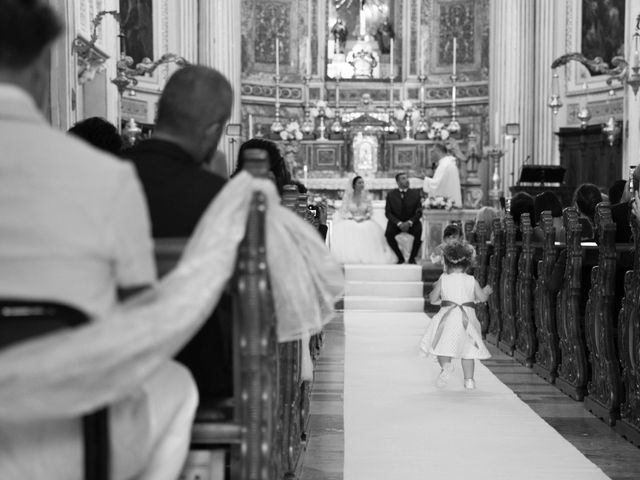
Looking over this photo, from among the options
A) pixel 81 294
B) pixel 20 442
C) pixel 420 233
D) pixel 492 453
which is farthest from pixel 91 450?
pixel 420 233

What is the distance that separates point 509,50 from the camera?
22.9 metres

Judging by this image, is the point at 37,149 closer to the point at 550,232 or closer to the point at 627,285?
the point at 627,285

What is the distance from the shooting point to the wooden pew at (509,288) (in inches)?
381

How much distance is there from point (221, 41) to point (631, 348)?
1885cm

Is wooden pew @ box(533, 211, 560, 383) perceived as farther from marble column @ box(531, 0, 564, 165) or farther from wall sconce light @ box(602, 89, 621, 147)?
marble column @ box(531, 0, 564, 165)

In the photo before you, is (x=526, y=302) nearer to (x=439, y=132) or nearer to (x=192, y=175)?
(x=192, y=175)

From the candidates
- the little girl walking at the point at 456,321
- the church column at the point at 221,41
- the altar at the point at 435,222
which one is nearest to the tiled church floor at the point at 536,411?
the little girl walking at the point at 456,321

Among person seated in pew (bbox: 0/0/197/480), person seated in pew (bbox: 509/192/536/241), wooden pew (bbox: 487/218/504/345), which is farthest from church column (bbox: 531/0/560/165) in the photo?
person seated in pew (bbox: 0/0/197/480)

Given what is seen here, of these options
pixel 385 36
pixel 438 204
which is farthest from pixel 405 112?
pixel 438 204

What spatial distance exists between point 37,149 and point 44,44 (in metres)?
0.21

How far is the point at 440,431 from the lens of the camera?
5.86 m

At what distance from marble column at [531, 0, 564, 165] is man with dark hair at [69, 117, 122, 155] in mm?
17872

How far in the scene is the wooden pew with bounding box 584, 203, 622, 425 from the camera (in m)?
5.96

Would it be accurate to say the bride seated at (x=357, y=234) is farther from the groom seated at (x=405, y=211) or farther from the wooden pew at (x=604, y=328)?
the wooden pew at (x=604, y=328)
